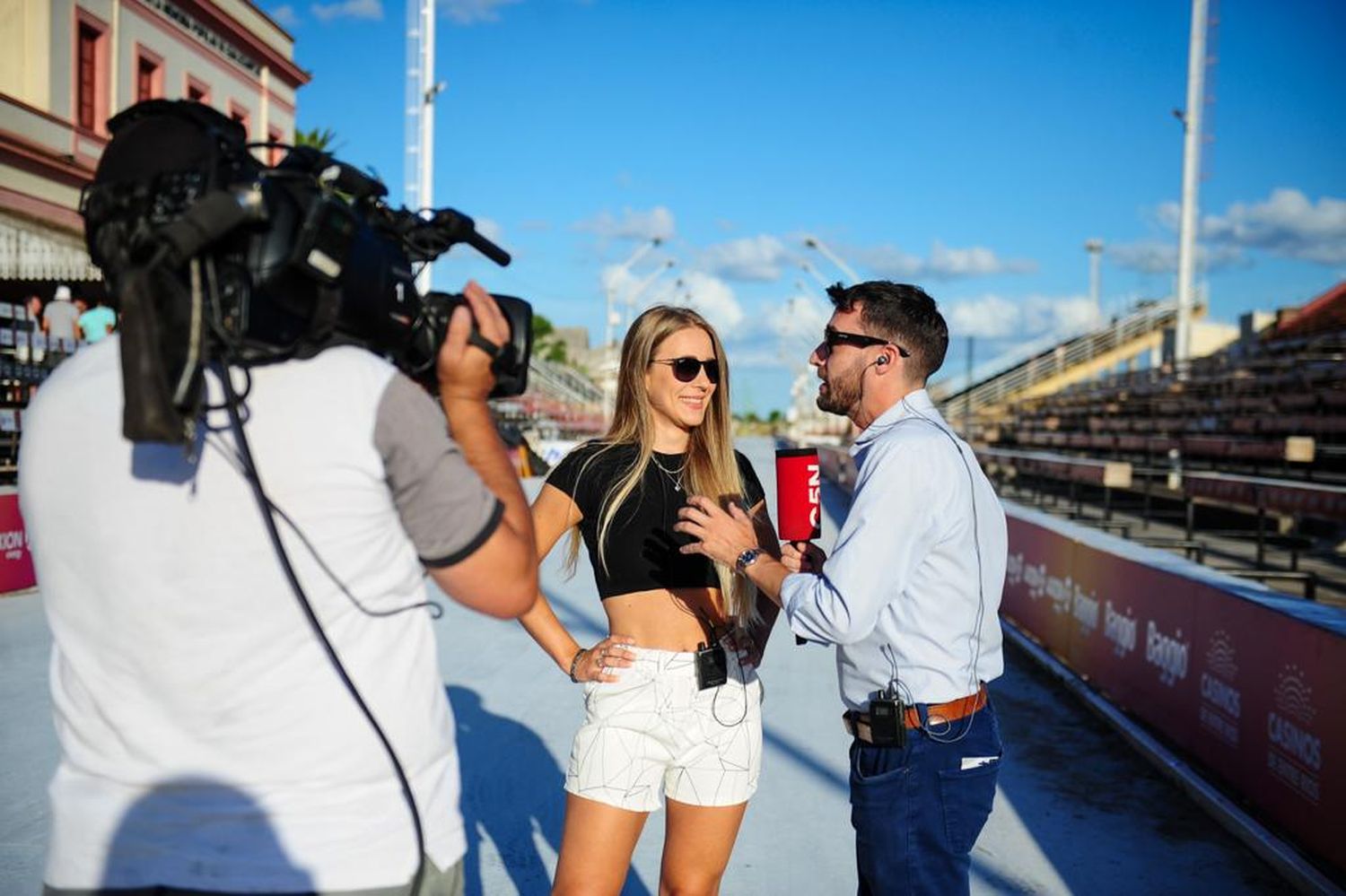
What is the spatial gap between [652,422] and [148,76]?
83.2ft

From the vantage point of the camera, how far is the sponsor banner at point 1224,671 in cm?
441

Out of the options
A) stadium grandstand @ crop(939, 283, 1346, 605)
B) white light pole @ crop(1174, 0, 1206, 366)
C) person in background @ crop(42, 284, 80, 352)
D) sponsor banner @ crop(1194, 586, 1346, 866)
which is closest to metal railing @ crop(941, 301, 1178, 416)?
stadium grandstand @ crop(939, 283, 1346, 605)

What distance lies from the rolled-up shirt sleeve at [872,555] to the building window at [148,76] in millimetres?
25270

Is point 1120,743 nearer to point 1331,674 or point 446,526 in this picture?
point 1331,674

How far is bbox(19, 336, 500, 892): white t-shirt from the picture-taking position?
157 cm

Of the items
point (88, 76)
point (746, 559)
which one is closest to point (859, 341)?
point (746, 559)

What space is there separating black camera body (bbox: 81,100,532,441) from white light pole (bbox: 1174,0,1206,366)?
98.1ft

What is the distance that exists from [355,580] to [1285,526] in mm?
20060

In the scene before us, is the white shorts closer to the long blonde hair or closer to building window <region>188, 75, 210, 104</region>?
the long blonde hair

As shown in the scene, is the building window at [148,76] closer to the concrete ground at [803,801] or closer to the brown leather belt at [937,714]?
the concrete ground at [803,801]

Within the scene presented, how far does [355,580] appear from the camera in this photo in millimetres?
1627

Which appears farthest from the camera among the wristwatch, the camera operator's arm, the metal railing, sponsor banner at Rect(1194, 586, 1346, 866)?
the metal railing

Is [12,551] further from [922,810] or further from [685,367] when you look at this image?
[922,810]

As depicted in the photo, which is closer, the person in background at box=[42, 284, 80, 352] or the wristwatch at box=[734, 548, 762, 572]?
the wristwatch at box=[734, 548, 762, 572]
